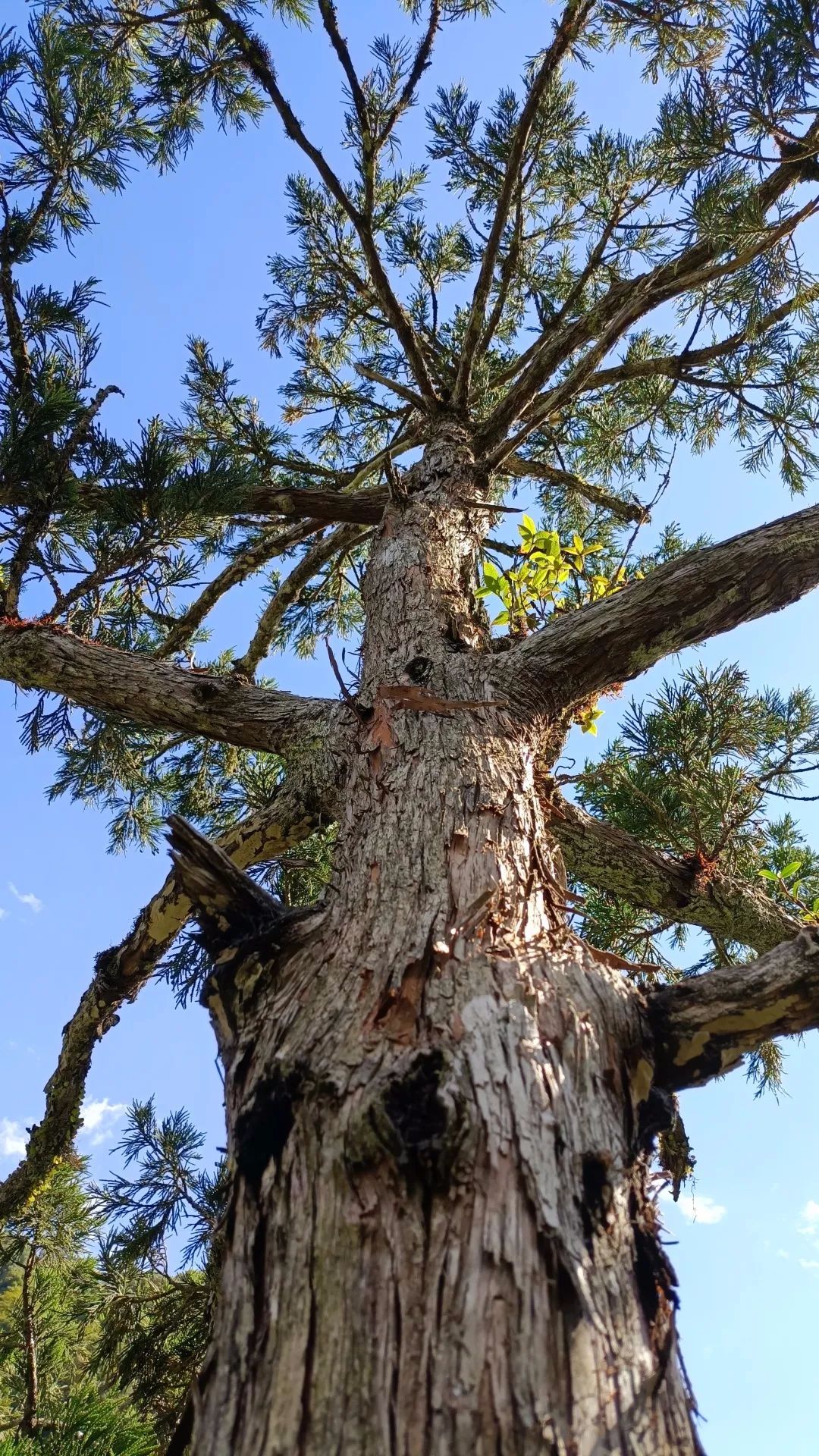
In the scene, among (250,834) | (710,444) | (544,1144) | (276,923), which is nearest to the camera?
(544,1144)

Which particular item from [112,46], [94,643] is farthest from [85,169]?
[94,643]

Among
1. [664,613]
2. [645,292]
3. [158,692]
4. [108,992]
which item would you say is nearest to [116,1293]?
[108,992]

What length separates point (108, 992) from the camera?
8.79 feet

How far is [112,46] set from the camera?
14.6 feet

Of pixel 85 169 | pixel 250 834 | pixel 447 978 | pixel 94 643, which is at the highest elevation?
pixel 85 169

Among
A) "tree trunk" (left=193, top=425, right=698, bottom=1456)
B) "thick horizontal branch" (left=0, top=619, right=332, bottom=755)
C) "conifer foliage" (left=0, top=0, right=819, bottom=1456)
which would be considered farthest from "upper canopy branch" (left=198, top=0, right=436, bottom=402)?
"tree trunk" (left=193, top=425, right=698, bottom=1456)

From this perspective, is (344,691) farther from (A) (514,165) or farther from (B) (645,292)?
(A) (514,165)

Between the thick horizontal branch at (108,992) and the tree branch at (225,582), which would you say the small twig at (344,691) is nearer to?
the thick horizontal branch at (108,992)

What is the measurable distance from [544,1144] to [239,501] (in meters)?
2.51

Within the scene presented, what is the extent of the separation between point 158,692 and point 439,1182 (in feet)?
7.08

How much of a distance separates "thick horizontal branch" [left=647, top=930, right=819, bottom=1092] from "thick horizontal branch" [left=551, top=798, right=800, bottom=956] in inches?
50.9

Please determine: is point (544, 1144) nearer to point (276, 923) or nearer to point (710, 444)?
point (276, 923)

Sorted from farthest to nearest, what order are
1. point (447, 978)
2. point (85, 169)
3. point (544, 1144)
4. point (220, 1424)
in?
point (85, 169), point (447, 978), point (544, 1144), point (220, 1424)

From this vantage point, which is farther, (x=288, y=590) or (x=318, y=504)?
(x=288, y=590)
